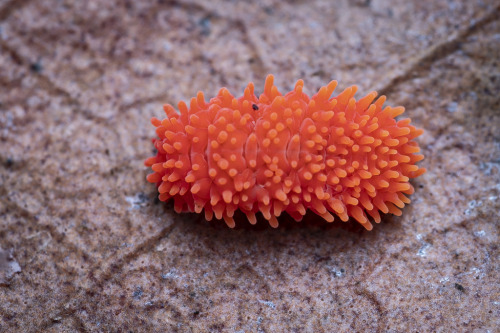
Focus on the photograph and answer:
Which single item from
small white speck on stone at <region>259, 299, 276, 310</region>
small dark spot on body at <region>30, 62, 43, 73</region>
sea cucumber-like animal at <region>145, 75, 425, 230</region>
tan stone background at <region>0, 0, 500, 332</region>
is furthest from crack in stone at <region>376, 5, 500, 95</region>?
small dark spot on body at <region>30, 62, 43, 73</region>

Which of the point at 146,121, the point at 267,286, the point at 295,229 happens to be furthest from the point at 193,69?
the point at 267,286

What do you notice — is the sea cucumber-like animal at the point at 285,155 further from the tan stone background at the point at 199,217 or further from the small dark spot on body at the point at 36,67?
the small dark spot on body at the point at 36,67

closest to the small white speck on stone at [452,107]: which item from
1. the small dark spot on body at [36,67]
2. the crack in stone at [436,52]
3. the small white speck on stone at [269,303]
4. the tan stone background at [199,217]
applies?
the tan stone background at [199,217]

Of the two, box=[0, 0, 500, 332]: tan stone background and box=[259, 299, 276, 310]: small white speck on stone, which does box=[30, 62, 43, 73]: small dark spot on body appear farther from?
box=[259, 299, 276, 310]: small white speck on stone

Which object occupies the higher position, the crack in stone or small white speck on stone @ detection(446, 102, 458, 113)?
the crack in stone

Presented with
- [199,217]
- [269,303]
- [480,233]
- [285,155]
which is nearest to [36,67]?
[199,217]
